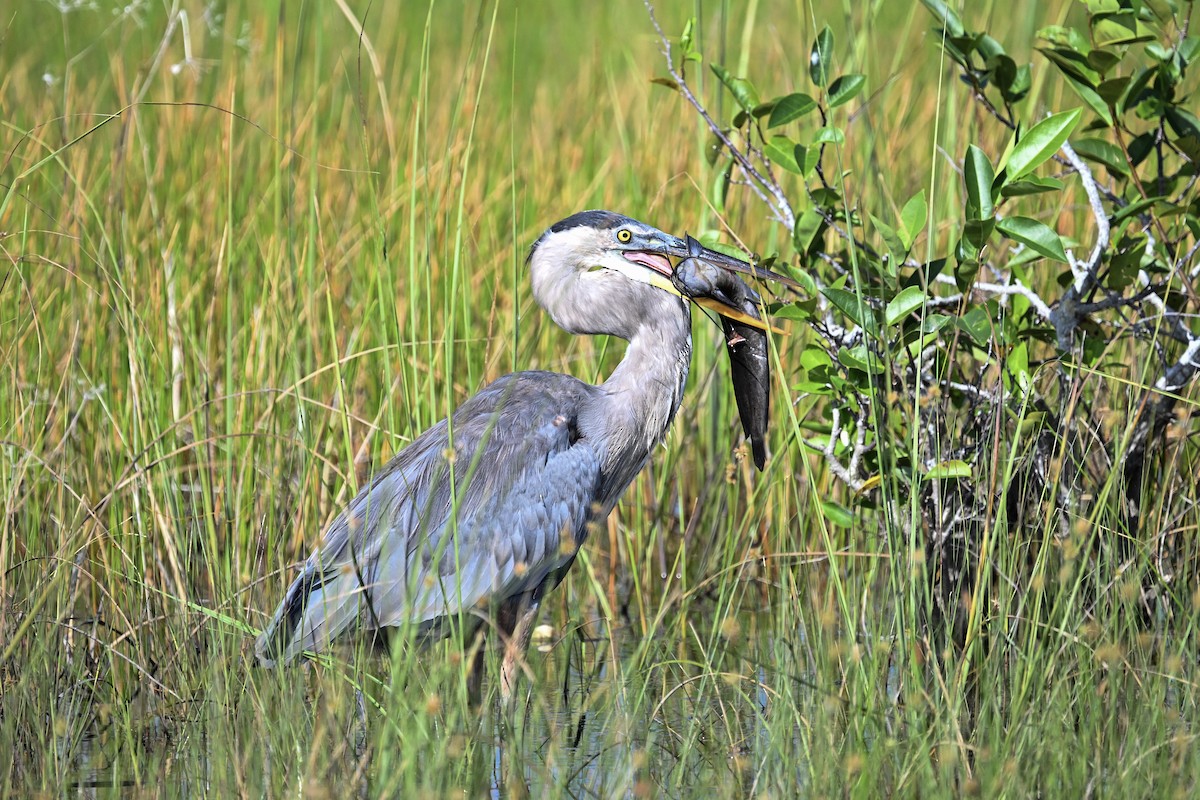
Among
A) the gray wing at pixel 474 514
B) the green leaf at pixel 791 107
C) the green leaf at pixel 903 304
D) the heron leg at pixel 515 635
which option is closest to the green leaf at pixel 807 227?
the green leaf at pixel 791 107

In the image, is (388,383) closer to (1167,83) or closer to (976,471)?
(976,471)

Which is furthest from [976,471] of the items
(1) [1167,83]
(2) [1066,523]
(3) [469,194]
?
(3) [469,194]

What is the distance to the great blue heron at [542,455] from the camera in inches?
123

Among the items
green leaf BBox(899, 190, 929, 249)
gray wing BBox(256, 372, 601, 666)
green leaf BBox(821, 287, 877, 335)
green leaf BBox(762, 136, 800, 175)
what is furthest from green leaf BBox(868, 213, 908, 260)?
gray wing BBox(256, 372, 601, 666)

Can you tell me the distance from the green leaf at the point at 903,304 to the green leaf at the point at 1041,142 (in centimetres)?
29

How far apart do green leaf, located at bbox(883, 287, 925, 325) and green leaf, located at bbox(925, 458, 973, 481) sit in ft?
1.15

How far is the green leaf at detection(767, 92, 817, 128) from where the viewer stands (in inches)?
119

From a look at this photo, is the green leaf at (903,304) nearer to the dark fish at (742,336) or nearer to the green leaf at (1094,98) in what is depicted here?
the dark fish at (742,336)

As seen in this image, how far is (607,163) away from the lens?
4820 millimetres

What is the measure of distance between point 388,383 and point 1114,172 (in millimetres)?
1727

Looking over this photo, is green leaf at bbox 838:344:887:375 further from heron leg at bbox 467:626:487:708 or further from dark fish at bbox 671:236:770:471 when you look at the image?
heron leg at bbox 467:626:487:708

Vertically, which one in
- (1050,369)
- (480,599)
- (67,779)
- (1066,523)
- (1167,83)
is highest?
(1167,83)

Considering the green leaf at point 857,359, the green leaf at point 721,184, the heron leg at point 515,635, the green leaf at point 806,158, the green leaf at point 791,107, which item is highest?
the green leaf at point 791,107

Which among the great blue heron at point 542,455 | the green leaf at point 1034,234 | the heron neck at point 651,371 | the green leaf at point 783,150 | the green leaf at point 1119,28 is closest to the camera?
the green leaf at point 1034,234
